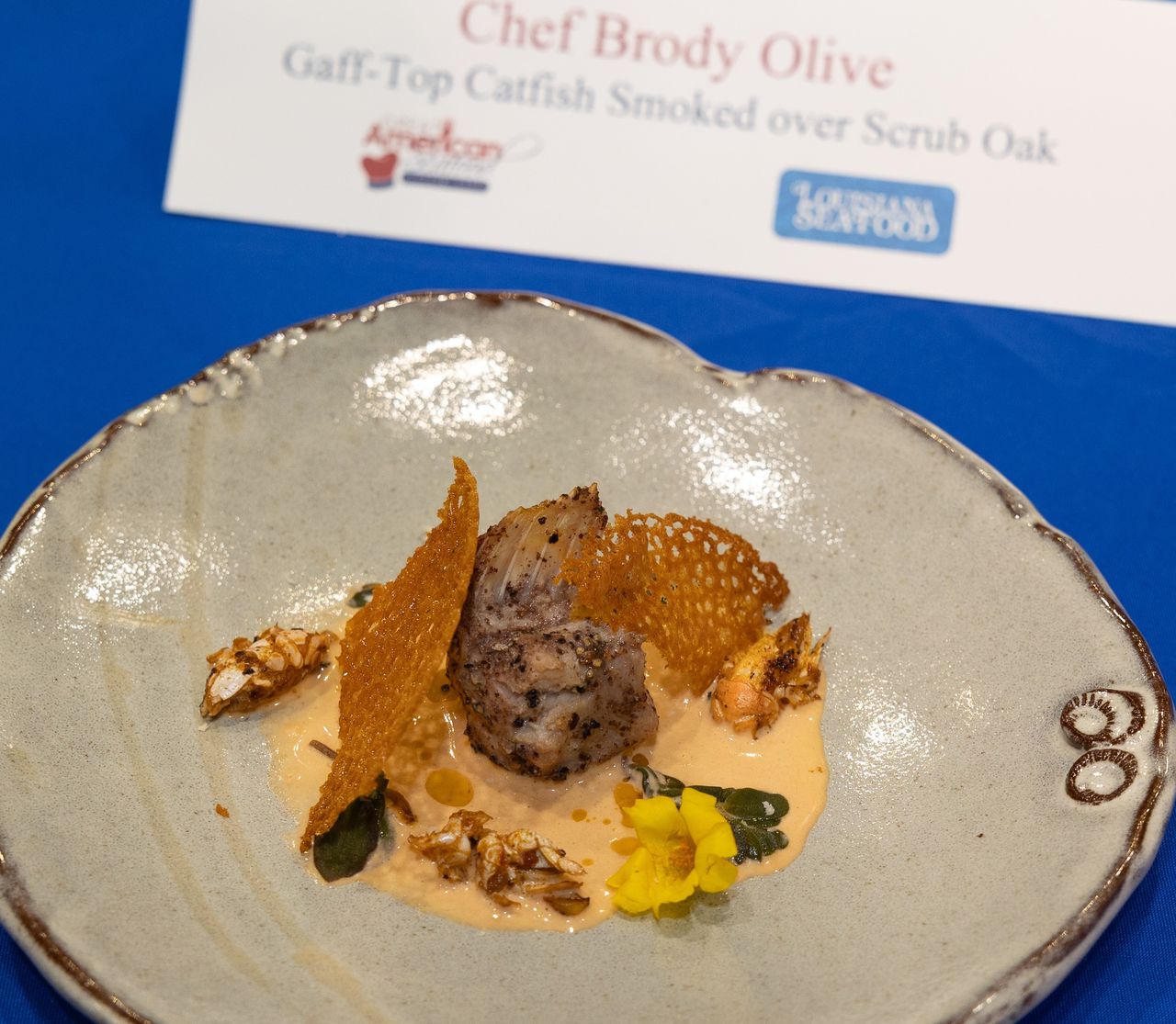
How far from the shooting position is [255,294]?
141 inches

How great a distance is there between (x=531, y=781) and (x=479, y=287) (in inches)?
59.3

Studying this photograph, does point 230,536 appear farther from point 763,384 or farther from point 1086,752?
point 1086,752

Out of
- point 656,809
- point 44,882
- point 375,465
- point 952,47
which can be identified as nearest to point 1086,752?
point 656,809

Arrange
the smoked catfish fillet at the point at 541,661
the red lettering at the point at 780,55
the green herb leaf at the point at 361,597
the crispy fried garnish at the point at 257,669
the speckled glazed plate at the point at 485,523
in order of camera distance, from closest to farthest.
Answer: the speckled glazed plate at the point at 485,523, the smoked catfish fillet at the point at 541,661, the crispy fried garnish at the point at 257,669, the green herb leaf at the point at 361,597, the red lettering at the point at 780,55

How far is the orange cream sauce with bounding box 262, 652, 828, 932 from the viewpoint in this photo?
2.35m

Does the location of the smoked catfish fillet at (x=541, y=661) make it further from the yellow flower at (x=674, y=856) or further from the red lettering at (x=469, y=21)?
the red lettering at (x=469, y=21)

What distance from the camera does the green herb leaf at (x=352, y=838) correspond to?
7.81 feet

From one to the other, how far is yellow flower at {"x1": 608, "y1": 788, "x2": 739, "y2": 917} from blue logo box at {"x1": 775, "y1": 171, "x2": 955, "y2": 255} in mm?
1763

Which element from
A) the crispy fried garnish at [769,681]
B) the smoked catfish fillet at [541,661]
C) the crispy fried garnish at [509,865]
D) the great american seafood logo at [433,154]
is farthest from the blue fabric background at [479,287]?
the crispy fried garnish at [509,865]

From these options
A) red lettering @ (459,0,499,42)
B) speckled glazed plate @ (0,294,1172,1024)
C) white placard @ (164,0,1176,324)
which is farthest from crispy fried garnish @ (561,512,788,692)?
red lettering @ (459,0,499,42)

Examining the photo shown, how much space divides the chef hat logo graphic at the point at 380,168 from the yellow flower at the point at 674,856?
199cm

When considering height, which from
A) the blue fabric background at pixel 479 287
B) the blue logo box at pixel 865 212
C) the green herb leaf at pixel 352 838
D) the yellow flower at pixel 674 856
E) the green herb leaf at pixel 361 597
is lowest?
the green herb leaf at pixel 352 838

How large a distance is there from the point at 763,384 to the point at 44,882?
1.68 metres

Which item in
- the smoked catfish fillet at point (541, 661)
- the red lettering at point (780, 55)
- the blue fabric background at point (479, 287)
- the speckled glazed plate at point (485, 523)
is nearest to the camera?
the speckled glazed plate at point (485, 523)
